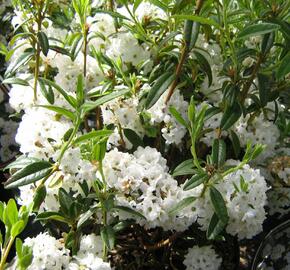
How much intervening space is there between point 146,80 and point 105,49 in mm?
262

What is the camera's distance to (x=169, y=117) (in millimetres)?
1681

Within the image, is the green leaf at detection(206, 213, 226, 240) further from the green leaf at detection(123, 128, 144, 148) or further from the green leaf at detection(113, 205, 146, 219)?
the green leaf at detection(123, 128, 144, 148)

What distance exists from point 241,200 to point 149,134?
37 centimetres

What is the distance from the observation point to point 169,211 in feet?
5.05

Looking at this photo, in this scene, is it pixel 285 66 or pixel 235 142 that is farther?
pixel 235 142

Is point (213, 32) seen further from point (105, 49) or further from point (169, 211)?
point (169, 211)

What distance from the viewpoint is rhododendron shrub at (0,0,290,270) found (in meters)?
1.50

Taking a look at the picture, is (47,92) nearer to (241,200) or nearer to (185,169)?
(185,169)

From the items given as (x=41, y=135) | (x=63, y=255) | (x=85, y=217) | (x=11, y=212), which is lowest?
(x=63, y=255)

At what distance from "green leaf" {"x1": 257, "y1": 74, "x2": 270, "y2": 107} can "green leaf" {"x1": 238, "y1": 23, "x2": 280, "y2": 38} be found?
0.20 meters

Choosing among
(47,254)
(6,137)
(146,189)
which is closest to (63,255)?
(47,254)

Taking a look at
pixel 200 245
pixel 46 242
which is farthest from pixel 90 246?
pixel 200 245

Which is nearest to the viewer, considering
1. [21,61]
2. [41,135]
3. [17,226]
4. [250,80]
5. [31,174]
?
[17,226]

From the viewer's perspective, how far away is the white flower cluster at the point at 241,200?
5.10 feet
